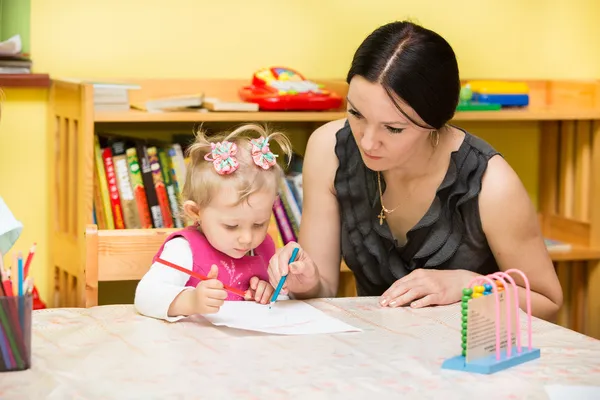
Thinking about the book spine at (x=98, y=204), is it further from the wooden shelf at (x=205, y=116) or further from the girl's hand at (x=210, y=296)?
the girl's hand at (x=210, y=296)

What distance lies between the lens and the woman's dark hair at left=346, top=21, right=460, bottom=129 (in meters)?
1.66

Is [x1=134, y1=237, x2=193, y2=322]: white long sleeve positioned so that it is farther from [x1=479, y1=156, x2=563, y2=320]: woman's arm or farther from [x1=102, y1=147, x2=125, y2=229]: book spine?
[x1=102, y1=147, x2=125, y2=229]: book spine

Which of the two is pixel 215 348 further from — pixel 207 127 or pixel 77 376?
pixel 207 127

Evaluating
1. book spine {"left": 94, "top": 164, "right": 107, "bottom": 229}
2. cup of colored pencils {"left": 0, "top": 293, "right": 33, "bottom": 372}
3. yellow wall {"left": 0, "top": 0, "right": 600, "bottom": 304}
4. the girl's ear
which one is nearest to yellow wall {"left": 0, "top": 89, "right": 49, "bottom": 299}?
yellow wall {"left": 0, "top": 0, "right": 600, "bottom": 304}

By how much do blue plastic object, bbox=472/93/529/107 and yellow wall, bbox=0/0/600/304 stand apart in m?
0.25

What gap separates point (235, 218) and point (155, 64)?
1357mm

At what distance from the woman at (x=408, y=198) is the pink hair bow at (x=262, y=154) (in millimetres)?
160

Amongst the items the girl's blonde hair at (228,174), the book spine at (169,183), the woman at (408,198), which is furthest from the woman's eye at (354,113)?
the book spine at (169,183)

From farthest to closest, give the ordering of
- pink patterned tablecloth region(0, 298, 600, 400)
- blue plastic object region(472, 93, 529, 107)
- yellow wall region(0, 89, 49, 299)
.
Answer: blue plastic object region(472, 93, 529, 107)
yellow wall region(0, 89, 49, 299)
pink patterned tablecloth region(0, 298, 600, 400)

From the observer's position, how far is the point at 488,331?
1293 mm

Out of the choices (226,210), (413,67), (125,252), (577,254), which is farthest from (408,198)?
(577,254)

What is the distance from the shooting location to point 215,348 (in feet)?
4.42

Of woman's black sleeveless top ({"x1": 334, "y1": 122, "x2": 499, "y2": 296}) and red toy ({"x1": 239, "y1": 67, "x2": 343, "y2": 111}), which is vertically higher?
red toy ({"x1": 239, "y1": 67, "x2": 343, "y2": 111})

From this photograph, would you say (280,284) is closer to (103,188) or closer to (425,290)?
(425,290)
